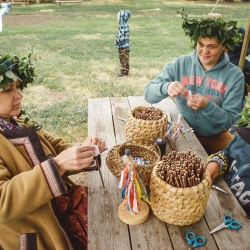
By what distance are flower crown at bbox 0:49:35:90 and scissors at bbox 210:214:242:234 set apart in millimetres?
1405

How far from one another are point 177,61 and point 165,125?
40.1 inches

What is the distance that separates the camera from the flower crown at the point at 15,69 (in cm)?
166

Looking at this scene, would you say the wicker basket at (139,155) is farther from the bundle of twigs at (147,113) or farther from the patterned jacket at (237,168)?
the patterned jacket at (237,168)

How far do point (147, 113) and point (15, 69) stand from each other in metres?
0.98

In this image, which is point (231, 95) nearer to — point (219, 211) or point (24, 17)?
point (219, 211)

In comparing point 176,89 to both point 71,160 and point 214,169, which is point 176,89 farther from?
point 71,160

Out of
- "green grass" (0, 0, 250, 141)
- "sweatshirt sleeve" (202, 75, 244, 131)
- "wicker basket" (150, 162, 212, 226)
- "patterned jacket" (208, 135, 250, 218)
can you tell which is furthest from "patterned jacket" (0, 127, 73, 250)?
"green grass" (0, 0, 250, 141)

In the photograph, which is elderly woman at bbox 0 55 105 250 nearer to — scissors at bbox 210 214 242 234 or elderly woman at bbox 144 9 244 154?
scissors at bbox 210 214 242 234

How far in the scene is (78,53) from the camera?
8547 mm

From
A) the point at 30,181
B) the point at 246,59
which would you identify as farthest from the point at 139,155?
the point at 246,59

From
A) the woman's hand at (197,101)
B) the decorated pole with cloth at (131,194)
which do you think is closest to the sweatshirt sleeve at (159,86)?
the woman's hand at (197,101)

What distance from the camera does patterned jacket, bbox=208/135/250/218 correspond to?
1887 mm

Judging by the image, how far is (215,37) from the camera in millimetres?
2541

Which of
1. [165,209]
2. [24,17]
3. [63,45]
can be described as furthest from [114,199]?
[24,17]
